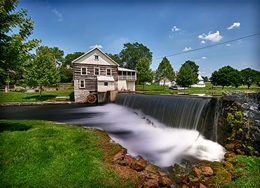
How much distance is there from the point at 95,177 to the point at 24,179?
1697mm

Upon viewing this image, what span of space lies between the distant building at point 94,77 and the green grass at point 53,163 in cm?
1557

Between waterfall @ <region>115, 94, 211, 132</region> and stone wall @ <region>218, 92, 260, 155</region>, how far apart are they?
1.03 m

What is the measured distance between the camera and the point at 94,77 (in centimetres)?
2275

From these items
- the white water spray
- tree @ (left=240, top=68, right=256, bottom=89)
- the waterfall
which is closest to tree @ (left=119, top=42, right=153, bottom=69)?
tree @ (left=240, top=68, right=256, bottom=89)

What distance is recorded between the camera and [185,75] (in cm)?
3866

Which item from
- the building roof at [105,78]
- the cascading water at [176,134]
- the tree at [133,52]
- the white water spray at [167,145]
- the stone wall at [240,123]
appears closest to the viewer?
the stone wall at [240,123]

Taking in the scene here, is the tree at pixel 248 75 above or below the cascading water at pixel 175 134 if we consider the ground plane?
above

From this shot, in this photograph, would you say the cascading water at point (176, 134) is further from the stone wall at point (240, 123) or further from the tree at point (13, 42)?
the tree at point (13, 42)

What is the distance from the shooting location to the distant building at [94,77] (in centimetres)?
2177

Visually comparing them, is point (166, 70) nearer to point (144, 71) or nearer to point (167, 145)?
point (144, 71)

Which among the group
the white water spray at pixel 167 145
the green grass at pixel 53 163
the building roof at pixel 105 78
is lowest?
the white water spray at pixel 167 145

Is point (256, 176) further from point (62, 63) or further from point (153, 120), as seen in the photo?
point (62, 63)

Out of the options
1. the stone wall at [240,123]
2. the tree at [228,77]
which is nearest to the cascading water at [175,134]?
the stone wall at [240,123]

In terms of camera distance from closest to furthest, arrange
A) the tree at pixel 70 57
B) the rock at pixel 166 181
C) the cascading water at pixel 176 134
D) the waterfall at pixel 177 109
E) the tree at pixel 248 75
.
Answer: the rock at pixel 166 181 → the cascading water at pixel 176 134 → the waterfall at pixel 177 109 → the tree at pixel 248 75 → the tree at pixel 70 57
